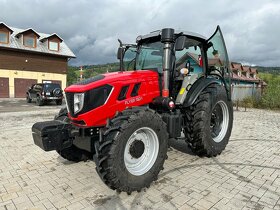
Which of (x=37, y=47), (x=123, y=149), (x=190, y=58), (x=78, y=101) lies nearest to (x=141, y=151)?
(x=123, y=149)

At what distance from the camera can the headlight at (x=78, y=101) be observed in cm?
340

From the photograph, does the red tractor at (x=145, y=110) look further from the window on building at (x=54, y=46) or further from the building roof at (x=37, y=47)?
the window on building at (x=54, y=46)

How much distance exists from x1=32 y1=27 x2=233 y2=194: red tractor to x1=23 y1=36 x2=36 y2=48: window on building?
81.4ft

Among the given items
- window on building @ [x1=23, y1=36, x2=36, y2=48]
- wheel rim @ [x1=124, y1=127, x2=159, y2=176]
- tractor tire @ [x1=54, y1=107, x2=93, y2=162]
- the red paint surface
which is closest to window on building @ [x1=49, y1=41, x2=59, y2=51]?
window on building @ [x1=23, y1=36, x2=36, y2=48]

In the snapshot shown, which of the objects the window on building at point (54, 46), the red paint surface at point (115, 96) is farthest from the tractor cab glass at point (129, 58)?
the window on building at point (54, 46)

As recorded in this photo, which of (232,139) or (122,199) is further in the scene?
(232,139)

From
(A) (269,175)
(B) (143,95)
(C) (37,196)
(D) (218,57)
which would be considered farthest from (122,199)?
(D) (218,57)

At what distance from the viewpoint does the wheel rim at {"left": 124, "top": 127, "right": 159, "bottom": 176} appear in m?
3.50

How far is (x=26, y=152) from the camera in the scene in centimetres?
538

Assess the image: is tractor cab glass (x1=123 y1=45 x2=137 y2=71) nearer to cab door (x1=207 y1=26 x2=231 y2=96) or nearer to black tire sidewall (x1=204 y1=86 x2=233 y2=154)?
cab door (x1=207 y1=26 x2=231 y2=96)

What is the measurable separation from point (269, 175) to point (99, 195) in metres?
2.93

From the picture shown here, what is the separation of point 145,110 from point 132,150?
620 mm

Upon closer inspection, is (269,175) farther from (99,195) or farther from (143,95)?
(99,195)

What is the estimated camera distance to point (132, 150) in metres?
3.51
